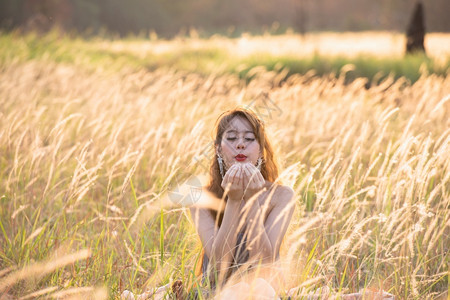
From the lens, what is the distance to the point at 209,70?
1185 centimetres

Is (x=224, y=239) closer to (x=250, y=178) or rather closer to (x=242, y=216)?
(x=242, y=216)

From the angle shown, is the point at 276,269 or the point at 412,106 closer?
the point at 276,269

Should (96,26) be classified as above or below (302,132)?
above

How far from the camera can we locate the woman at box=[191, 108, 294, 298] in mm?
2055

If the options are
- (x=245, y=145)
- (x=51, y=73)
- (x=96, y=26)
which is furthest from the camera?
(x=96, y=26)

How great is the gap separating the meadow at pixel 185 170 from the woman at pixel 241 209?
0.41 feet

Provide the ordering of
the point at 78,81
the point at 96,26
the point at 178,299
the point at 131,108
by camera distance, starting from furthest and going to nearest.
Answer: the point at 96,26
the point at 78,81
the point at 131,108
the point at 178,299

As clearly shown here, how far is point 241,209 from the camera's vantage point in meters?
2.34

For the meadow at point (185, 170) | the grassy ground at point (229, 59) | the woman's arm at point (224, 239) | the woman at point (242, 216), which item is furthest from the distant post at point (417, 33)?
the woman's arm at point (224, 239)

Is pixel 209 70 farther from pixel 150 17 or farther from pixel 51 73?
pixel 150 17

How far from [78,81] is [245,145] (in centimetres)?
559

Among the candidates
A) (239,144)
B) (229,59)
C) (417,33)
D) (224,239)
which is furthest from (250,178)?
(417,33)

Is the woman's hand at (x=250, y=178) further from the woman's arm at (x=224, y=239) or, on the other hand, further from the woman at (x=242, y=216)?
the woman's arm at (x=224, y=239)

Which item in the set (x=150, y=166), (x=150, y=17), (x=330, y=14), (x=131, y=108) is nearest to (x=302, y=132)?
(x=150, y=166)
